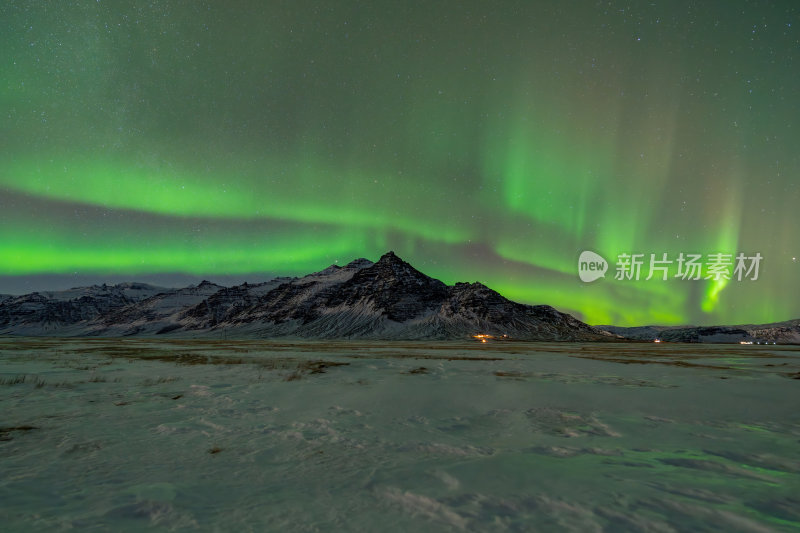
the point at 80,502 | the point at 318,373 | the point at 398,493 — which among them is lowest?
the point at 318,373

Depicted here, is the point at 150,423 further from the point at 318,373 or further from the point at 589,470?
the point at 318,373

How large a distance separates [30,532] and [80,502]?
88cm

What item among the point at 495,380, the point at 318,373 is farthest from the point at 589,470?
the point at 318,373

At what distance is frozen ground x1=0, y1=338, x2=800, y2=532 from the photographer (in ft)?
17.9

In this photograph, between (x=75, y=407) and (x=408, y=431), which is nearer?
(x=408, y=431)

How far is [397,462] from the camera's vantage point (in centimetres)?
779

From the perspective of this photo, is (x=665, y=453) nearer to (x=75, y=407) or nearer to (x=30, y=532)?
(x=30, y=532)

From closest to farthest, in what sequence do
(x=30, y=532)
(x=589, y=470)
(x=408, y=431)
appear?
(x=30, y=532) < (x=589, y=470) < (x=408, y=431)

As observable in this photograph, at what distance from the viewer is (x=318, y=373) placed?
2298cm

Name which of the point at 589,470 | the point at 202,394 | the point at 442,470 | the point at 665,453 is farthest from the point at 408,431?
the point at 202,394

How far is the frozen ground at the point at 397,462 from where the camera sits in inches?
215

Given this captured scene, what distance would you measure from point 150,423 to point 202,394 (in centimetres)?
475

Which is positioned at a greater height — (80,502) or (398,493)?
(398,493)

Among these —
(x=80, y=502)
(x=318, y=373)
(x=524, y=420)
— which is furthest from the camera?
(x=318, y=373)
